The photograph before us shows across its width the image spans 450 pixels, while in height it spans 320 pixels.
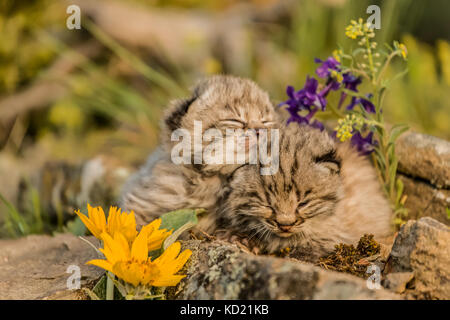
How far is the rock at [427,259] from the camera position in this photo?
1.86 meters

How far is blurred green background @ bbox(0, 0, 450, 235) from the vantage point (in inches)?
187

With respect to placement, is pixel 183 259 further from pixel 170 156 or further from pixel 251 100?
pixel 251 100

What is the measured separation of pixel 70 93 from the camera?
218 inches

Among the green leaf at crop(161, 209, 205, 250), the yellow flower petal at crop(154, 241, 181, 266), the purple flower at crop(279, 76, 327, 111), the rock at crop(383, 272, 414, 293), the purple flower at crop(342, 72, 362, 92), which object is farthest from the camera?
the purple flower at crop(342, 72, 362, 92)

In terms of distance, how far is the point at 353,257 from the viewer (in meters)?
2.22

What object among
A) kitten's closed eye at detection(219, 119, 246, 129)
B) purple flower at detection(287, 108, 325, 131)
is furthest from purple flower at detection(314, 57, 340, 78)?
kitten's closed eye at detection(219, 119, 246, 129)

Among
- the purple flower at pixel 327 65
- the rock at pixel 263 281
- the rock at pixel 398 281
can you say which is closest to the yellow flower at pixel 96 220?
the rock at pixel 263 281

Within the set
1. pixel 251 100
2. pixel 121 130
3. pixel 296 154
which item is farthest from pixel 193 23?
pixel 296 154

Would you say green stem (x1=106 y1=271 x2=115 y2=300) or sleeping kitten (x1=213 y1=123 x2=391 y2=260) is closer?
green stem (x1=106 y1=271 x2=115 y2=300)

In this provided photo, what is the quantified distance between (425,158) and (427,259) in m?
1.12

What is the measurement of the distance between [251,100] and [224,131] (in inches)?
11.0

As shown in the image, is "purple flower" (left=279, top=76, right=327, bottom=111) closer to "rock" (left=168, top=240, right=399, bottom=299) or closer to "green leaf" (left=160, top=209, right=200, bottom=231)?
"green leaf" (left=160, top=209, right=200, bottom=231)

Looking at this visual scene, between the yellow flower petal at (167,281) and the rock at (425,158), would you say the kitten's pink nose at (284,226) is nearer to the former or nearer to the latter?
the yellow flower petal at (167,281)

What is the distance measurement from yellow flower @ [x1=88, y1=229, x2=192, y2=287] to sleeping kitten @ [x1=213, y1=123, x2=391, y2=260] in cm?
42
